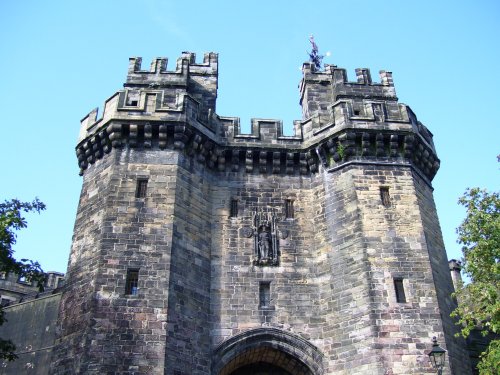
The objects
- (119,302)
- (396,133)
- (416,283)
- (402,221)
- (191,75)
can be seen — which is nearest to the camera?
(119,302)

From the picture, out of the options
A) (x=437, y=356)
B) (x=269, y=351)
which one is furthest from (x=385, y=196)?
(x=269, y=351)

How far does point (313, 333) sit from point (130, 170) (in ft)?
21.0

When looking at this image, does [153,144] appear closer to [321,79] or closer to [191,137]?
[191,137]

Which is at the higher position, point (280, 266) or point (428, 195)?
point (428, 195)

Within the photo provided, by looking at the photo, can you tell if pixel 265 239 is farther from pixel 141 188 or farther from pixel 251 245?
pixel 141 188

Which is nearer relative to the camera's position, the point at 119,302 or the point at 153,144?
the point at 119,302

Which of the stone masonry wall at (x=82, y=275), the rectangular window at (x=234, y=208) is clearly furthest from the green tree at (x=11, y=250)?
the rectangular window at (x=234, y=208)

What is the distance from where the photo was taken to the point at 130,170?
1398cm

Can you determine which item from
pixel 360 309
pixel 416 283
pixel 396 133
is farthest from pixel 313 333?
pixel 396 133

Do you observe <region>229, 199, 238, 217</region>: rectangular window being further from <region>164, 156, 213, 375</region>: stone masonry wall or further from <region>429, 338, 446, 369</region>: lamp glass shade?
<region>429, 338, 446, 369</region>: lamp glass shade

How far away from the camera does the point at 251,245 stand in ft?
47.3

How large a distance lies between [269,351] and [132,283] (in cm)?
394

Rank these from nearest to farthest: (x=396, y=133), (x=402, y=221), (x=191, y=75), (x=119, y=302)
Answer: (x=119, y=302) → (x=402, y=221) → (x=396, y=133) → (x=191, y=75)

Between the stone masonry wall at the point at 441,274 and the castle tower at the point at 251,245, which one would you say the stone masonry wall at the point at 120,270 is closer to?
the castle tower at the point at 251,245
